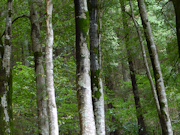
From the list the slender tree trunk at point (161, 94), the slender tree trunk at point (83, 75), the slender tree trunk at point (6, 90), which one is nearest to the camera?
the slender tree trunk at point (83, 75)

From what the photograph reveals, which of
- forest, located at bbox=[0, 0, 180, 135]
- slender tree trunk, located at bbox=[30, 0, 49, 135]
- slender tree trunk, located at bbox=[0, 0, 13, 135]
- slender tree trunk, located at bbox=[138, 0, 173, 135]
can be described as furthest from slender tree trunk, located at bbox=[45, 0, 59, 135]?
slender tree trunk, located at bbox=[138, 0, 173, 135]

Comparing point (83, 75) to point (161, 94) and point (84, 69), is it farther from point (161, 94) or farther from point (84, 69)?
point (161, 94)

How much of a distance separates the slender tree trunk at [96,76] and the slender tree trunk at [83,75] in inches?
43.0

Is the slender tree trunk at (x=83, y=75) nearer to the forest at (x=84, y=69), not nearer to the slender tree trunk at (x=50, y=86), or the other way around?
the forest at (x=84, y=69)

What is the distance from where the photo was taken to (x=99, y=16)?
7.97 m

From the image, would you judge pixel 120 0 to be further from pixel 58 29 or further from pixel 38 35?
pixel 38 35

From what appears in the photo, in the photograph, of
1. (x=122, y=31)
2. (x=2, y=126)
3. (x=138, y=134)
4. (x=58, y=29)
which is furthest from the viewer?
(x=138, y=134)

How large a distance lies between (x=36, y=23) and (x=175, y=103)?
8.69 metres

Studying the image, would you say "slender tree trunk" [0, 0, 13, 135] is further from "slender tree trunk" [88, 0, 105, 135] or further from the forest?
"slender tree trunk" [88, 0, 105, 135]

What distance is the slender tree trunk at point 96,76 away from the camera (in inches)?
253

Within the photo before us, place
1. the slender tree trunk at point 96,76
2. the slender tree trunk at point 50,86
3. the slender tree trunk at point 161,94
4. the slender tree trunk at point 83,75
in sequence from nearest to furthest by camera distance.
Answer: the slender tree trunk at point 83,75 < the slender tree trunk at point 50,86 < the slender tree trunk at point 96,76 < the slender tree trunk at point 161,94

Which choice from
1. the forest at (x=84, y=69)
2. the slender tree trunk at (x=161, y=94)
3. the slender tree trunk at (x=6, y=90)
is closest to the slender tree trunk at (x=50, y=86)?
the forest at (x=84, y=69)

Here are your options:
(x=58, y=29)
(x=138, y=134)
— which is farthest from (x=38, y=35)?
(x=138, y=134)

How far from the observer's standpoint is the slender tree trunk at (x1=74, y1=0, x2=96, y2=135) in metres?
5.31
